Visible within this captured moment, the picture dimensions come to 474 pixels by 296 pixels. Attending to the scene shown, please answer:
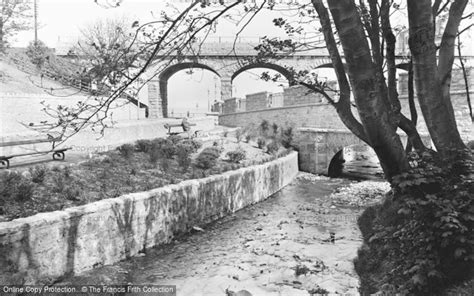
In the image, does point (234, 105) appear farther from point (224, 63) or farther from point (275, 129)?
point (275, 129)

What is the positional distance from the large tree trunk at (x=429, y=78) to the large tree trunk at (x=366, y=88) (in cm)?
51

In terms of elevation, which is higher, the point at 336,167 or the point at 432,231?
the point at 432,231

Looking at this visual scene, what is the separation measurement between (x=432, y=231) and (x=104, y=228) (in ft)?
15.6

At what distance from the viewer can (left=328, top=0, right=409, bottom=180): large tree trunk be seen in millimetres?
3111

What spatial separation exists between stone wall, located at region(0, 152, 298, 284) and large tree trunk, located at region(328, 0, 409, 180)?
433 centimetres

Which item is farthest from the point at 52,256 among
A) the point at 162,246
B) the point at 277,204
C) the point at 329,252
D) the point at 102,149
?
the point at 277,204

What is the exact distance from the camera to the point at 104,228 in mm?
5820

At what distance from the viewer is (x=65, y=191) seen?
6.38 metres

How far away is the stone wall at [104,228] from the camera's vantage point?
4.57 metres

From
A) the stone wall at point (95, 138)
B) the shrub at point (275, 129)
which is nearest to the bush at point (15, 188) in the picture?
the stone wall at point (95, 138)

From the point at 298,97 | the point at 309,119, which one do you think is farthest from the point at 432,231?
the point at 298,97

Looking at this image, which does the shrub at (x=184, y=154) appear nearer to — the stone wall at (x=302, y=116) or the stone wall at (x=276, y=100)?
the stone wall at (x=302, y=116)

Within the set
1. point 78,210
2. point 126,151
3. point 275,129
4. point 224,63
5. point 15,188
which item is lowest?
point 78,210

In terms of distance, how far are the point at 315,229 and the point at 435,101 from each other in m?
5.05
